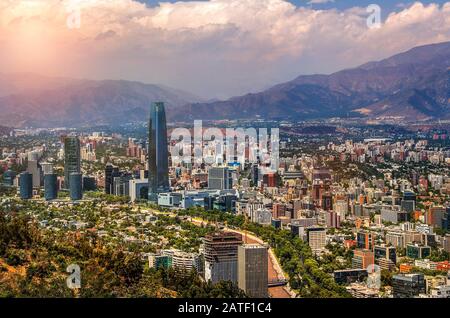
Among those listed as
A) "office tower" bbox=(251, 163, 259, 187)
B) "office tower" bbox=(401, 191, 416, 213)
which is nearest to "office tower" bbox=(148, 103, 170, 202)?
"office tower" bbox=(251, 163, 259, 187)

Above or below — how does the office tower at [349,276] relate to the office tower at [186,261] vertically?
below

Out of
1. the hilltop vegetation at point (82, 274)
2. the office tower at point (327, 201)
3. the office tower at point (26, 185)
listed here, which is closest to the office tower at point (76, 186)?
the office tower at point (26, 185)

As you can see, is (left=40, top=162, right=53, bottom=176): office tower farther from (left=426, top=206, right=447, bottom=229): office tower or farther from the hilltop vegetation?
the hilltop vegetation

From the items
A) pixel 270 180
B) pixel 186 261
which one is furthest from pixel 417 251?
pixel 270 180

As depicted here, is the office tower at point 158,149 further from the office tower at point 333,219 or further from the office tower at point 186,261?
the office tower at point 186,261

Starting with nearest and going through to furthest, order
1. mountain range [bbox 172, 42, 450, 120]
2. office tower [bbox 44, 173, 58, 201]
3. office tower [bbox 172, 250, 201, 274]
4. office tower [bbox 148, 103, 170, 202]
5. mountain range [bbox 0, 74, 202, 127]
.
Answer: office tower [bbox 172, 250, 201, 274] → mountain range [bbox 0, 74, 202, 127] → office tower [bbox 44, 173, 58, 201] → office tower [bbox 148, 103, 170, 202] → mountain range [bbox 172, 42, 450, 120]

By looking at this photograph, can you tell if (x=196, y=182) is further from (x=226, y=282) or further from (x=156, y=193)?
(x=226, y=282)
